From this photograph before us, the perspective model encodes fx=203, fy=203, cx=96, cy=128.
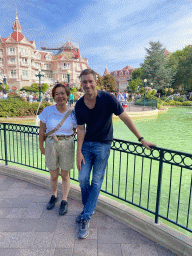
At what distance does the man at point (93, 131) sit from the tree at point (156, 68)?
45.3 m

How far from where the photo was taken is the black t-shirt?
2434 mm

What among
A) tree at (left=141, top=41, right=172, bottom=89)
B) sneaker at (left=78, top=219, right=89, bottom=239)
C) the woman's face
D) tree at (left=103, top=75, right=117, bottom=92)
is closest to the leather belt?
the woman's face

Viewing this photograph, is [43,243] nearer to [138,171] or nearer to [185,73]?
[138,171]

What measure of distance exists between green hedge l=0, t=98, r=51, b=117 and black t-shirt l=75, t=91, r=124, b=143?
15110 millimetres

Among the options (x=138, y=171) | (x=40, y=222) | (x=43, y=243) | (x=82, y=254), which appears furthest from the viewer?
(x=138, y=171)

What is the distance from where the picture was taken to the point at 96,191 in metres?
2.58

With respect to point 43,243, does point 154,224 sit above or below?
above

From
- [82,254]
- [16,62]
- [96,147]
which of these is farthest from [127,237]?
[16,62]

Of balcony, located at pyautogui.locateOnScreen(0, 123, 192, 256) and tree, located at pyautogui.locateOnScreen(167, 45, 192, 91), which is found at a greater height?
tree, located at pyautogui.locateOnScreen(167, 45, 192, 91)

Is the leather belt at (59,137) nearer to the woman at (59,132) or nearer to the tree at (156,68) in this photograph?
the woman at (59,132)

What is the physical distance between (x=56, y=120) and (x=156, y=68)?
46.9 metres

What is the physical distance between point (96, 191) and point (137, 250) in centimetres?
80

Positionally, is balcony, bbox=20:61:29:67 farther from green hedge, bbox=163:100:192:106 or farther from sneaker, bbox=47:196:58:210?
sneaker, bbox=47:196:58:210

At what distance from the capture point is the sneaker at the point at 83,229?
246 centimetres
